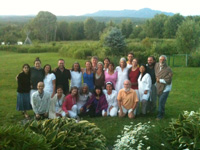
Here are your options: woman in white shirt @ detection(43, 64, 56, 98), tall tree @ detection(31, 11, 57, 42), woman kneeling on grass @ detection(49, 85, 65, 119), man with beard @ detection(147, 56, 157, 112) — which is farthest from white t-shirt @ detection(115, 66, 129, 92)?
tall tree @ detection(31, 11, 57, 42)

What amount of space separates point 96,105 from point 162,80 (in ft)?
6.57

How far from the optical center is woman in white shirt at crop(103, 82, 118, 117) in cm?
757

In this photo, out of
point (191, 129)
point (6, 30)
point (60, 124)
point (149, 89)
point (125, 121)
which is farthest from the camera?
point (6, 30)

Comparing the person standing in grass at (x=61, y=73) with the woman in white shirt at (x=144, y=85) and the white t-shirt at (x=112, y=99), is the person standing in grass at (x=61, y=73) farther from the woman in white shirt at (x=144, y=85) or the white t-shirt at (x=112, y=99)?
the woman in white shirt at (x=144, y=85)

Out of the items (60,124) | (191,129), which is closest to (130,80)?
(191,129)

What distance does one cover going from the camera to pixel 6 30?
74.5 metres

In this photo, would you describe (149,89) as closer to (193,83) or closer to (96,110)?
(96,110)

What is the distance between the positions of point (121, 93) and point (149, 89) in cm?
84

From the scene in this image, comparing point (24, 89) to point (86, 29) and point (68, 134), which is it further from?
point (86, 29)

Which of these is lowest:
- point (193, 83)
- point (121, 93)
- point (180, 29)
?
point (193, 83)

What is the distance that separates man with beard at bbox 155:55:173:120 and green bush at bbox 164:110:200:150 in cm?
239

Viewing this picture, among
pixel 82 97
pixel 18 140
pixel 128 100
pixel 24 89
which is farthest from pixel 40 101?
pixel 18 140

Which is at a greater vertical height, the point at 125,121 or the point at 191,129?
the point at 191,129

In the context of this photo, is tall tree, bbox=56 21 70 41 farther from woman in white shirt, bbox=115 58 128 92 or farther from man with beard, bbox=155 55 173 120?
man with beard, bbox=155 55 173 120
